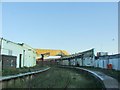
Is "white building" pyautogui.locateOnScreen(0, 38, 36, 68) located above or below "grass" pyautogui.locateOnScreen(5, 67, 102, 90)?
above

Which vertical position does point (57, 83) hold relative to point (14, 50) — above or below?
below

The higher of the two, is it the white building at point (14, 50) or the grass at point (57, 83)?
the white building at point (14, 50)

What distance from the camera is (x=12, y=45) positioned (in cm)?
4891

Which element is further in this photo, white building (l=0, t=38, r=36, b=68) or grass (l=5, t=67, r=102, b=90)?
white building (l=0, t=38, r=36, b=68)

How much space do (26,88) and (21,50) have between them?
3858 cm

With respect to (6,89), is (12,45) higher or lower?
higher

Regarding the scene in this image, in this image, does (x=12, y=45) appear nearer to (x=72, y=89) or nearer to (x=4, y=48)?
(x=4, y=48)

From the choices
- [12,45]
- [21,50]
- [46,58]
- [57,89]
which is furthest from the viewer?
[46,58]

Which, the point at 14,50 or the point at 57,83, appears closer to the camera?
the point at 57,83

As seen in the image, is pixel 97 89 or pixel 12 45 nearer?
pixel 97 89

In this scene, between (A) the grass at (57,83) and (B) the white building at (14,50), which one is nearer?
(A) the grass at (57,83)

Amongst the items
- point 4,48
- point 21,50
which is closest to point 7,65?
point 4,48

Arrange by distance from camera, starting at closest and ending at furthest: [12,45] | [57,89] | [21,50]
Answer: [57,89]
[12,45]
[21,50]

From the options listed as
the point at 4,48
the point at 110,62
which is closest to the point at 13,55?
the point at 4,48
